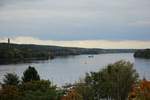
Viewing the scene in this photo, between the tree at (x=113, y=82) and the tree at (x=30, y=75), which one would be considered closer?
the tree at (x=113, y=82)

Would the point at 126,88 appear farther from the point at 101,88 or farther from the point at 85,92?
the point at 85,92

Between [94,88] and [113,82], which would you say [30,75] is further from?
[113,82]

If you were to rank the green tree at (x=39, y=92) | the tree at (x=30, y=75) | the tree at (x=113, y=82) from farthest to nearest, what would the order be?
the tree at (x=30, y=75) → the tree at (x=113, y=82) → the green tree at (x=39, y=92)

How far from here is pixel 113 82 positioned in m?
52.6

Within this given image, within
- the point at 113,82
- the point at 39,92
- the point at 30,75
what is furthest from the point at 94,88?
the point at 30,75

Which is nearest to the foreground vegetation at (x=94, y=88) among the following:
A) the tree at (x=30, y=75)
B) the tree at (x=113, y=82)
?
the tree at (x=113, y=82)

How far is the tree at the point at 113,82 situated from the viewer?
168ft

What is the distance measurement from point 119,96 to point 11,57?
147 meters

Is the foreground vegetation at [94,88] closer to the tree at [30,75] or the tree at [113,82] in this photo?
the tree at [113,82]

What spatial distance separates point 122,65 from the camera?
55969mm

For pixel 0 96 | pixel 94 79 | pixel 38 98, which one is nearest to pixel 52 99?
pixel 38 98

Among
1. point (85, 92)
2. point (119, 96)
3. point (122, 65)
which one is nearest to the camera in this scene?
point (85, 92)

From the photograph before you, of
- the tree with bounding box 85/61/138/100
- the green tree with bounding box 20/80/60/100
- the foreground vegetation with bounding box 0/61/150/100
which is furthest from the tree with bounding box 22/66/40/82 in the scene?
the tree with bounding box 85/61/138/100

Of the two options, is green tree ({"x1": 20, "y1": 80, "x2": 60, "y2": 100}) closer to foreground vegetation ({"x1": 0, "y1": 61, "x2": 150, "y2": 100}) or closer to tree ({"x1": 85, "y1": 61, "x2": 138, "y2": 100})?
foreground vegetation ({"x1": 0, "y1": 61, "x2": 150, "y2": 100})
